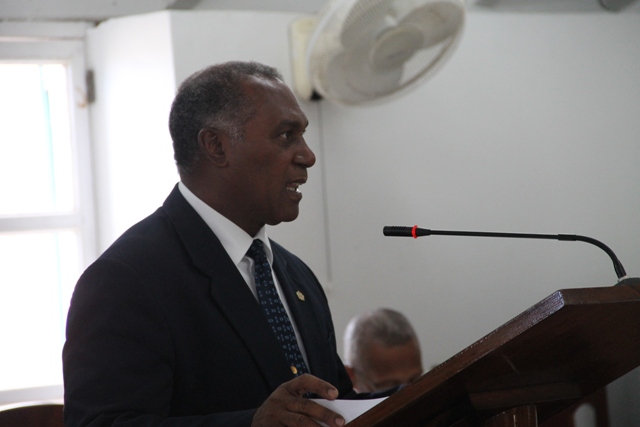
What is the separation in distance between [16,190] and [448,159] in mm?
2020

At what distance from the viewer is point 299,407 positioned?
1282 millimetres

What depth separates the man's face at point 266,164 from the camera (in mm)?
1898

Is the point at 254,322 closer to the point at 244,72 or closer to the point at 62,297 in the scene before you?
the point at 244,72

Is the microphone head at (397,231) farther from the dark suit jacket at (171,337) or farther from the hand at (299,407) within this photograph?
the hand at (299,407)

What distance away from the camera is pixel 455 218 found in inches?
161

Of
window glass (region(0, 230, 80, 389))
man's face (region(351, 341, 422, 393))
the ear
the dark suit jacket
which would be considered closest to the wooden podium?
the dark suit jacket

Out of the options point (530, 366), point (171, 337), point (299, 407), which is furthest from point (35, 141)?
point (530, 366)

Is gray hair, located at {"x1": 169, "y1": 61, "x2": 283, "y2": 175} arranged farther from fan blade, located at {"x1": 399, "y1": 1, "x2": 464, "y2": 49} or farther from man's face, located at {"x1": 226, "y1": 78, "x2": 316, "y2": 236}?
fan blade, located at {"x1": 399, "y1": 1, "x2": 464, "y2": 49}

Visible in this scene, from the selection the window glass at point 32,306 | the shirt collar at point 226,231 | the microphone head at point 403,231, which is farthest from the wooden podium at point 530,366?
the window glass at point 32,306

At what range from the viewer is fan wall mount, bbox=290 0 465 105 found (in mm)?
3061

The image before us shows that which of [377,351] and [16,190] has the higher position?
[16,190]

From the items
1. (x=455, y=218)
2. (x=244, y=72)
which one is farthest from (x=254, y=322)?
(x=455, y=218)

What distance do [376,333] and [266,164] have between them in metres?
1.40

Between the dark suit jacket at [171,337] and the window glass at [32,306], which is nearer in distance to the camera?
the dark suit jacket at [171,337]
